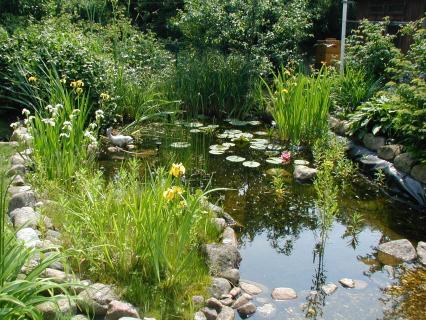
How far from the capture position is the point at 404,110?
5.43 meters

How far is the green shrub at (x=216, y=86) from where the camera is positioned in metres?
8.16

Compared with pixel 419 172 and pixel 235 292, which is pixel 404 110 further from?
pixel 235 292

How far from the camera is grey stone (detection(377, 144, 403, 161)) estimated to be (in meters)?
5.89

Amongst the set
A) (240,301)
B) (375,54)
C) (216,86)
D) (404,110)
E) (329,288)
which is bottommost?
(329,288)

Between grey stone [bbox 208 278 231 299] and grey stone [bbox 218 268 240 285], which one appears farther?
grey stone [bbox 218 268 240 285]

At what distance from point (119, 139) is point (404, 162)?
11.1 feet

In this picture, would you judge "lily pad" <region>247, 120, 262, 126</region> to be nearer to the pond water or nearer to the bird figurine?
the pond water

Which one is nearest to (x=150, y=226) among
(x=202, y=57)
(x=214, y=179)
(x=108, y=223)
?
(x=108, y=223)

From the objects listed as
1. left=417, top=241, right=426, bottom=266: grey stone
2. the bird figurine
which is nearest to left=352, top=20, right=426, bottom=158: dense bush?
left=417, top=241, right=426, bottom=266: grey stone

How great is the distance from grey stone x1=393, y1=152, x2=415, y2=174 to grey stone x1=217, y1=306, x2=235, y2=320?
3147 millimetres

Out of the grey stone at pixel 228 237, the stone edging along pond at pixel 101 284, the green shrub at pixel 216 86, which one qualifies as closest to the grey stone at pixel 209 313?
the stone edging along pond at pixel 101 284

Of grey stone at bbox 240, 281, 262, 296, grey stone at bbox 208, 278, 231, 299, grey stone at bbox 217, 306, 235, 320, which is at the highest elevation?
grey stone at bbox 208, 278, 231, 299

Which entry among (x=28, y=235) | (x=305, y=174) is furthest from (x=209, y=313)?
(x=305, y=174)

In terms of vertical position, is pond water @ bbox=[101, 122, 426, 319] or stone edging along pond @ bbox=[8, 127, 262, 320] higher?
stone edging along pond @ bbox=[8, 127, 262, 320]
